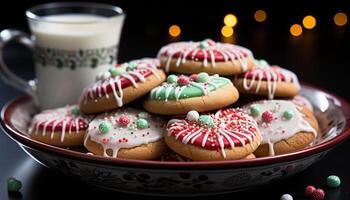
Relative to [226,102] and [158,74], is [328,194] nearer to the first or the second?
[226,102]

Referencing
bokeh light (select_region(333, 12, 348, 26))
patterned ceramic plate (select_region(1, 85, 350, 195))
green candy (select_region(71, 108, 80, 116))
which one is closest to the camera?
patterned ceramic plate (select_region(1, 85, 350, 195))

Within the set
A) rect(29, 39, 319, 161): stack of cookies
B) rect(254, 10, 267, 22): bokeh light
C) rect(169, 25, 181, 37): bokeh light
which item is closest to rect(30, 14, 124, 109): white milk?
rect(29, 39, 319, 161): stack of cookies

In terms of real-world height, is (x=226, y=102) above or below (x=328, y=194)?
above

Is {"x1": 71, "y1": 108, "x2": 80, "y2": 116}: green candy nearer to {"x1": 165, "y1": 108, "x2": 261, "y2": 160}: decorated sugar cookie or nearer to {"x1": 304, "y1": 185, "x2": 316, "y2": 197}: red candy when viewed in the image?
{"x1": 165, "y1": 108, "x2": 261, "y2": 160}: decorated sugar cookie

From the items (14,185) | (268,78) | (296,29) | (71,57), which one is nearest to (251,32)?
(296,29)

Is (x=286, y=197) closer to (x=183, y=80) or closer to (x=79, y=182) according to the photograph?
(x=183, y=80)

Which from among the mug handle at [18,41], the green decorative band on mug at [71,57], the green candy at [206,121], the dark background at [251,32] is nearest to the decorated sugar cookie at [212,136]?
the green candy at [206,121]

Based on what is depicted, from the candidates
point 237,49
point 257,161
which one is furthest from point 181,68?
point 257,161
